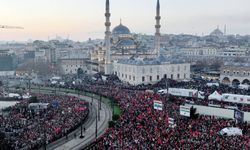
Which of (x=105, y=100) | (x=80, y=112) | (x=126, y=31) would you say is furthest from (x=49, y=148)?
(x=126, y=31)

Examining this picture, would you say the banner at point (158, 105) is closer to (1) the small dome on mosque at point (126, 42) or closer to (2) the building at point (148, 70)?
(2) the building at point (148, 70)

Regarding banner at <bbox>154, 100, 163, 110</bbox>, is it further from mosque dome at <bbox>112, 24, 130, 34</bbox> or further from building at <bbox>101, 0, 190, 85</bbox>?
mosque dome at <bbox>112, 24, 130, 34</bbox>

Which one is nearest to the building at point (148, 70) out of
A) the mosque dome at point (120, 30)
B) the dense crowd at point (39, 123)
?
the mosque dome at point (120, 30)

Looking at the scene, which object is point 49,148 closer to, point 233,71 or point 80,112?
point 80,112

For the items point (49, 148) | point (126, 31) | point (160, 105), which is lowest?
point (49, 148)

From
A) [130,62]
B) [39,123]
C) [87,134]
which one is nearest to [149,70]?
[130,62]

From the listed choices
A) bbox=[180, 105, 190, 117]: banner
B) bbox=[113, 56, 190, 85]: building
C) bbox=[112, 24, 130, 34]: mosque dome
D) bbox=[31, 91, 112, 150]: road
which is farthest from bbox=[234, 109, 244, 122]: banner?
bbox=[112, 24, 130, 34]: mosque dome

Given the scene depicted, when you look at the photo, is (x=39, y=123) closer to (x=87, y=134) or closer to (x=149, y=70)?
(x=87, y=134)
